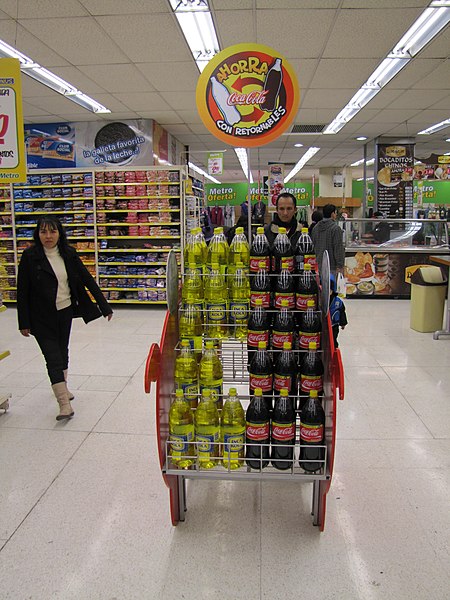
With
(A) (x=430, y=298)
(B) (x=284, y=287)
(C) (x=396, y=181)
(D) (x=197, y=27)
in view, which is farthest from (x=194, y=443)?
(C) (x=396, y=181)

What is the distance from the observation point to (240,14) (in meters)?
4.59

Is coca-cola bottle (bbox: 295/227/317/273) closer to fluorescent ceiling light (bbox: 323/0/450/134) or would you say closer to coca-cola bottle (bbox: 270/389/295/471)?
coca-cola bottle (bbox: 270/389/295/471)

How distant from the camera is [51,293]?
11.8 ft

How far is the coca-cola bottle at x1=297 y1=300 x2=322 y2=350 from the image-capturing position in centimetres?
229

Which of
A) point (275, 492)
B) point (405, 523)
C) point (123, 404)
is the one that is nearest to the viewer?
point (405, 523)

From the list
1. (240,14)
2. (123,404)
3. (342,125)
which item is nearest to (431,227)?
(342,125)

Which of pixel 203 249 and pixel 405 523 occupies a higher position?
pixel 203 249

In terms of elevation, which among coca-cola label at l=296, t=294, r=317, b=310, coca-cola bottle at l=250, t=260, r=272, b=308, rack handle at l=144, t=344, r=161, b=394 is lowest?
rack handle at l=144, t=344, r=161, b=394

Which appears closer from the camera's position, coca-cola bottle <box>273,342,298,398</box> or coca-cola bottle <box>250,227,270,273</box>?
coca-cola bottle <box>273,342,298,398</box>

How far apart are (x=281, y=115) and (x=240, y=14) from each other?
8.98 feet

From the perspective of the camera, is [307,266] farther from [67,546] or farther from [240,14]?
[240,14]

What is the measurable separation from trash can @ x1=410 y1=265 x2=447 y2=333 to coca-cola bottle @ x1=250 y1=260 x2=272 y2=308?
451cm

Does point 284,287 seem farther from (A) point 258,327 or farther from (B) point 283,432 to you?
(B) point 283,432

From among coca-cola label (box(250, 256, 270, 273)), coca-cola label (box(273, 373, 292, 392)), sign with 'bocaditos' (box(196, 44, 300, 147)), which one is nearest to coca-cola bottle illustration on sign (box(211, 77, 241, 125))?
sign with 'bocaditos' (box(196, 44, 300, 147))
